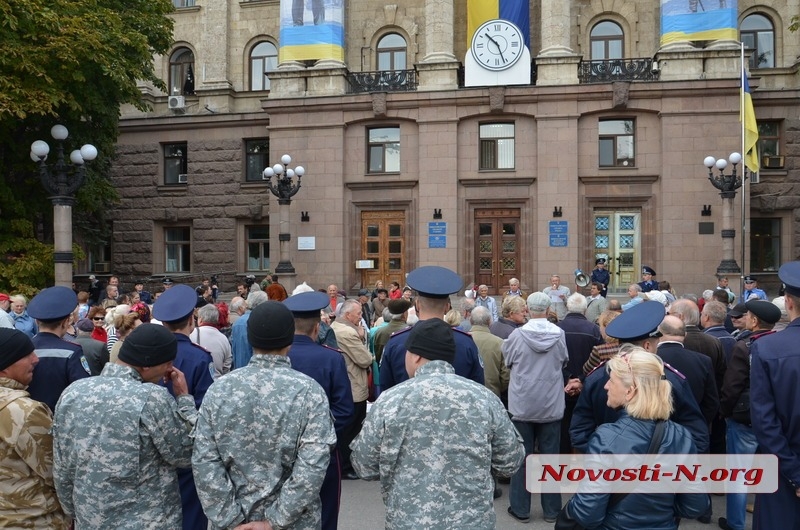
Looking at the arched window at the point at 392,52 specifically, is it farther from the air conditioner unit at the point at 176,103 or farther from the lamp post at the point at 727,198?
the lamp post at the point at 727,198

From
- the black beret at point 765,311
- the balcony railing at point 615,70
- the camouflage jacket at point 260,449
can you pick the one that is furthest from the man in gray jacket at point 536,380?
the balcony railing at point 615,70

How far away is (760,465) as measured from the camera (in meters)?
4.52

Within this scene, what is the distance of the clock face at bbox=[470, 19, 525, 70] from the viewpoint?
23.9m

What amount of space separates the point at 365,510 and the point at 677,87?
20747 millimetres

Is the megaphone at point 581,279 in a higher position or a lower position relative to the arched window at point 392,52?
lower

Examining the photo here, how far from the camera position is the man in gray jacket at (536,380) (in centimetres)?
659

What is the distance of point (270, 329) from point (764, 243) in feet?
85.4

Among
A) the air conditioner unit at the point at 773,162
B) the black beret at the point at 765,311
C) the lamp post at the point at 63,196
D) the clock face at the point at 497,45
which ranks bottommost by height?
the black beret at the point at 765,311

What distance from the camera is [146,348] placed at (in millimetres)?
3752

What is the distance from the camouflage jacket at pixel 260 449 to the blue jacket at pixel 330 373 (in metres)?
1.25

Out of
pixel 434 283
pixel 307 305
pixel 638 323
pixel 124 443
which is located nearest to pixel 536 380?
pixel 638 323

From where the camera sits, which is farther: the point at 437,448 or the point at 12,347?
the point at 12,347

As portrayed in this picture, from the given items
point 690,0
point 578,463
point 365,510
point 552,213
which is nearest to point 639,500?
point 578,463

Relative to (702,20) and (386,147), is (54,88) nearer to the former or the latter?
(386,147)
